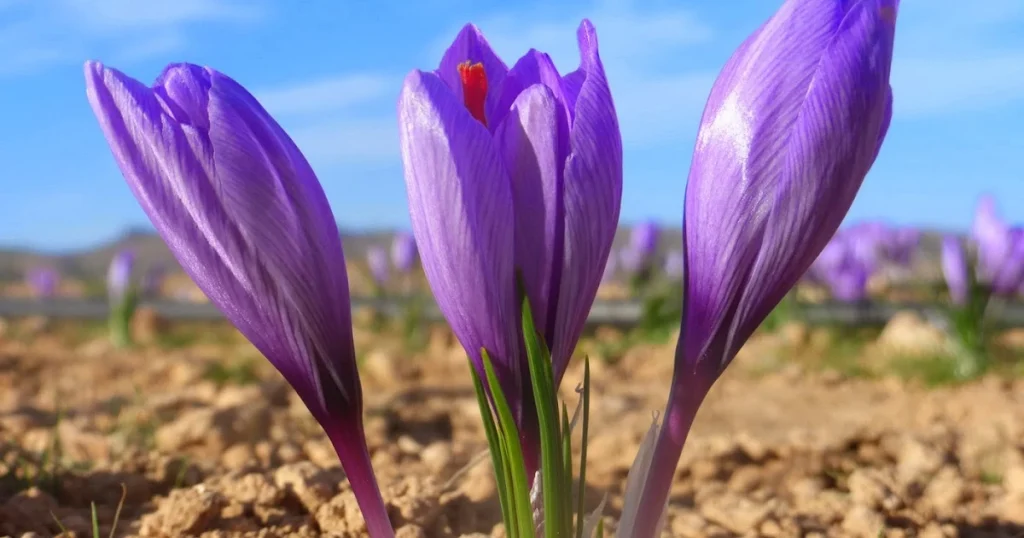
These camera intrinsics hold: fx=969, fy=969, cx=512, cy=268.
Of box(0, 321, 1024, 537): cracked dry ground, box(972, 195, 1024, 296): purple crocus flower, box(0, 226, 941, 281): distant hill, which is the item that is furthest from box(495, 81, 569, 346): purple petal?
box(0, 226, 941, 281): distant hill

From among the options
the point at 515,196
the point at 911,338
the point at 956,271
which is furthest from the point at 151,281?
the point at 515,196

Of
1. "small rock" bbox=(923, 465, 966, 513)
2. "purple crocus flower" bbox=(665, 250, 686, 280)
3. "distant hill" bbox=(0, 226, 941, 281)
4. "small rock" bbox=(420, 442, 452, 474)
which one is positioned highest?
"distant hill" bbox=(0, 226, 941, 281)

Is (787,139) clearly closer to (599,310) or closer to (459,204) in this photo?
(459,204)

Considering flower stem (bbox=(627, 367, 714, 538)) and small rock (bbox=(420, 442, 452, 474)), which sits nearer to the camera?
flower stem (bbox=(627, 367, 714, 538))

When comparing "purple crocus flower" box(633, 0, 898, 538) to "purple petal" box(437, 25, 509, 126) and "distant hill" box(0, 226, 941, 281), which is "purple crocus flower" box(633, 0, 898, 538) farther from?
"distant hill" box(0, 226, 941, 281)

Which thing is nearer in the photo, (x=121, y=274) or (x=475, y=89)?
(x=475, y=89)

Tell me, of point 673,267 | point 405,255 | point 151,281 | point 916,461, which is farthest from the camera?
point 151,281

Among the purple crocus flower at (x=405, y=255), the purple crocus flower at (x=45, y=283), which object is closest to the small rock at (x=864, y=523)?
the purple crocus flower at (x=405, y=255)
